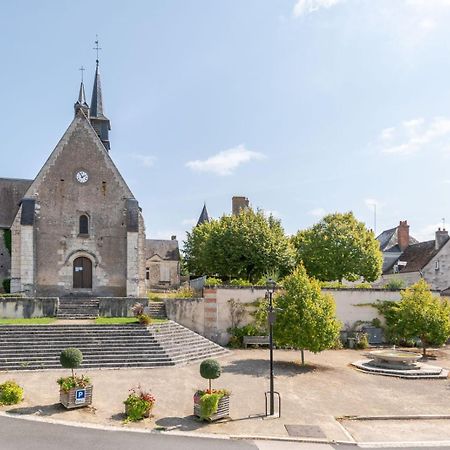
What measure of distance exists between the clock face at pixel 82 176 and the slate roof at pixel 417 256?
29475 millimetres

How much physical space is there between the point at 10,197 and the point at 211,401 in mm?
28540

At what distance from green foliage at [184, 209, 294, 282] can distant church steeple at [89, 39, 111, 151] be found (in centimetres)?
1413

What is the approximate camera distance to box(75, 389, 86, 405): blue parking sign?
39.7 feet

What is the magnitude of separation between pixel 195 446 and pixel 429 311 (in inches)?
675

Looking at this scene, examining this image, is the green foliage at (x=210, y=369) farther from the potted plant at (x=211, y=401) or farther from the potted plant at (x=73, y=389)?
the potted plant at (x=73, y=389)

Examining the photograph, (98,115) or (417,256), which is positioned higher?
(98,115)

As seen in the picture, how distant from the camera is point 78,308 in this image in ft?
86.8

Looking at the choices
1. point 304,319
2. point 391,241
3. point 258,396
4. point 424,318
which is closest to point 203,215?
point 391,241

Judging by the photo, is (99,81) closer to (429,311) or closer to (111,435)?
(429,311)

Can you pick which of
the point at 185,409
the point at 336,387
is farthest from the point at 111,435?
the point at 336,387

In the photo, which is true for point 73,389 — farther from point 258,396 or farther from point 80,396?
point 258,396

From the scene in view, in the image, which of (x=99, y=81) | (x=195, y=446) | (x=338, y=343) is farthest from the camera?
(x=99, y=81)

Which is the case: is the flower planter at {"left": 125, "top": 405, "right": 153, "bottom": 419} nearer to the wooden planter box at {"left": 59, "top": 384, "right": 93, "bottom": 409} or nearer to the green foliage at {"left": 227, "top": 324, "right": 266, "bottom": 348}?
the wooden planter box at {"left": 59, "top": 384, "right": 93, "bottom": 409}

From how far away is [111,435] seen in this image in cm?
1031
